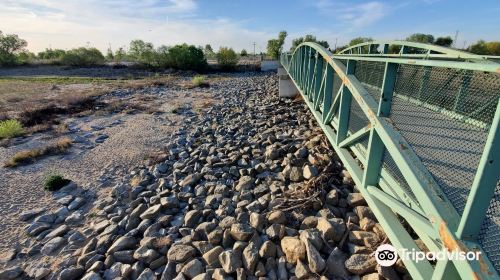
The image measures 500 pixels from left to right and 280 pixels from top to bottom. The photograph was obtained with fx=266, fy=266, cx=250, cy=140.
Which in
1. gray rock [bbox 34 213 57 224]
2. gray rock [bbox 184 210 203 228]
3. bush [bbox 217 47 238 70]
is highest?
bush [bbox 217 47 238 70]

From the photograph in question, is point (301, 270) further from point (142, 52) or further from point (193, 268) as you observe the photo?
point (142, 52)

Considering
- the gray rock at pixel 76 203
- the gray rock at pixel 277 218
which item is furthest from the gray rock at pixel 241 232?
the gray rock at pixel 76 203

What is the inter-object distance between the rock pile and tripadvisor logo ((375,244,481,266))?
0.37ft

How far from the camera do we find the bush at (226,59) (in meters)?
38.6

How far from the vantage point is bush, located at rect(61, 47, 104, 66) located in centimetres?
4247

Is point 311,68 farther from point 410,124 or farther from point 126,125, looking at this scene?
point 126,125

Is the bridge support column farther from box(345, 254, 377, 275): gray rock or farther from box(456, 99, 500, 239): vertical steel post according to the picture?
box(456, 99, 500, 239): vertical steel post

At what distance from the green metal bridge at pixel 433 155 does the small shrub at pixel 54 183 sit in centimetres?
682

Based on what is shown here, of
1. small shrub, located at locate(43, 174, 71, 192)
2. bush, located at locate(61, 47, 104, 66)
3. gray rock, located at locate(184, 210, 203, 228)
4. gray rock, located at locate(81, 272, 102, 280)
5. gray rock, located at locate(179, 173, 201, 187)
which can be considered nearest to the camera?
gray rock, located at locate(81, 272, 102, 280)

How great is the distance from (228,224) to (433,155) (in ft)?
10.8

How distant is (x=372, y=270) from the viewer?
11.2 ft

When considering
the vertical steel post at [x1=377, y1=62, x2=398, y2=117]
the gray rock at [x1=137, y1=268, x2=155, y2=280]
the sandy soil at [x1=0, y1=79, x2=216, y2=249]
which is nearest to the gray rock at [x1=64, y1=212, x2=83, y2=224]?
the sandy soil at [x1=0, y1=79, x2=216, y2=249]

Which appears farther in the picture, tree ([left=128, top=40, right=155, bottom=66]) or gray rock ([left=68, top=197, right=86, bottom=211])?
tree ([left=128, top=40, right=155, bottom=66])

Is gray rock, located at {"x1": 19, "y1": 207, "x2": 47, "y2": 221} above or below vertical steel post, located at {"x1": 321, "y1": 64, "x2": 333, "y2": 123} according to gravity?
below
